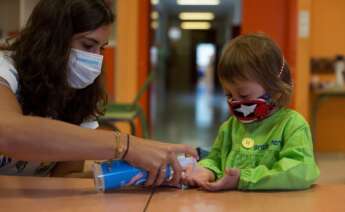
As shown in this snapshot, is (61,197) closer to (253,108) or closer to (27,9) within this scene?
(253,108)

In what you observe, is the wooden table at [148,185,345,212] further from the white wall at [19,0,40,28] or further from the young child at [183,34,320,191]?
the white wall at [19,0,40,28]

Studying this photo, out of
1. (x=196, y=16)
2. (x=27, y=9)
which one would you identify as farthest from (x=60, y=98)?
(x=196, y=16)

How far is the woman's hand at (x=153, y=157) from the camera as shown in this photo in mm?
1071

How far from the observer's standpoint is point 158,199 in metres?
1.05

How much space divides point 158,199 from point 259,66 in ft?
1.35

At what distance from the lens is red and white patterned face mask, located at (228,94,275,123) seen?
3.96ft

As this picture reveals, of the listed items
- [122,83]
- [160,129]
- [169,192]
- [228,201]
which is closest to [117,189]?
[169,192]

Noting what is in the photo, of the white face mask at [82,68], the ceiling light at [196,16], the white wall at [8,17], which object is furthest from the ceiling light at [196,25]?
the white face mask at [82,68]

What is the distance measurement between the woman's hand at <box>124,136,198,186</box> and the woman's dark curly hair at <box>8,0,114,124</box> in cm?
39

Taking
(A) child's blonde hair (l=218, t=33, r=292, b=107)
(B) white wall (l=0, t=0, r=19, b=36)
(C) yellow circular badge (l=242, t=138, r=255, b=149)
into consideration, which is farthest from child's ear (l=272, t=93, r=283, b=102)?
(B) white wall (l=0, t=0, r=19, b=36)

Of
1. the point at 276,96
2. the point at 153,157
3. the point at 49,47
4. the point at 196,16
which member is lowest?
the point at 153,157

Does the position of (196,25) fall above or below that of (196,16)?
below

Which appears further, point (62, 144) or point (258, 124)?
point (258, 124)

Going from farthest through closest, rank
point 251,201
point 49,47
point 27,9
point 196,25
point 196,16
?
point 196,25, point 196,16, point 27,9, point 49,47, point 251,201
